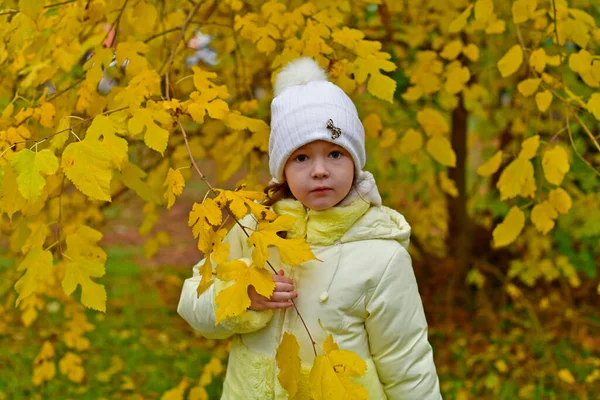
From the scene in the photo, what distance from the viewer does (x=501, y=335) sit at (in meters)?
3.87

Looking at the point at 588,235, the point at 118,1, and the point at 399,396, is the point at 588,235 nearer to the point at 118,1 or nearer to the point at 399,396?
the point at 399,396

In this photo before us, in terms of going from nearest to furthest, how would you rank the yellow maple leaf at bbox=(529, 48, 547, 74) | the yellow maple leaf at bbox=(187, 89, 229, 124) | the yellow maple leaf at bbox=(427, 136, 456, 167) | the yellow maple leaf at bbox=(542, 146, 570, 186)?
the yellow maple leaf at bbox=(187, 89, 229, 124), the yellow maple leaf at bbox=(542, 146, 570, 186), the yellow maple leaf at bbox=(529, 48, 547, 74), the yellow maple leaf at bbox=(427, 136, 456, 167)

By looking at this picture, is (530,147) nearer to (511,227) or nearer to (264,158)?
(511,227)

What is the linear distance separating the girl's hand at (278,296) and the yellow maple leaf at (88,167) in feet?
1.37

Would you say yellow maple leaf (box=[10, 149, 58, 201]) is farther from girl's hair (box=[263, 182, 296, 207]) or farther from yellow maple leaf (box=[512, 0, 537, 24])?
yellow maple leaf (box=[512, 0, 537, 24])

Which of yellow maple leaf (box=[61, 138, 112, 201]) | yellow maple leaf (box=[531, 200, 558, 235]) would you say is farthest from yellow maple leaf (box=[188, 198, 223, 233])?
yellow maple leaf (box=[531, 200, 558, 235])

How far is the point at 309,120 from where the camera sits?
1.51m

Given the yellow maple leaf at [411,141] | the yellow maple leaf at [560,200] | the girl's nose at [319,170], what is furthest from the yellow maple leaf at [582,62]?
the girl's nose at [319,170]

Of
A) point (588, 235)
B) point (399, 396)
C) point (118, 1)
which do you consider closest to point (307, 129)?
point (399, 396)

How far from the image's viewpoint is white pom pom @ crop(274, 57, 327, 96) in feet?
5.44

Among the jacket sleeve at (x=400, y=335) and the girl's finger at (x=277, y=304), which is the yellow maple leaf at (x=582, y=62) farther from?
the girl's finger at (x=277, y=304)

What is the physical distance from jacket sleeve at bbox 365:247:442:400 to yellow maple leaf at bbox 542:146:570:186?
1.79 feet

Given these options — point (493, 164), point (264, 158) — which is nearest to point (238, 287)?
point (493, 164)

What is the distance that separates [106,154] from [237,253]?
0.51 m
